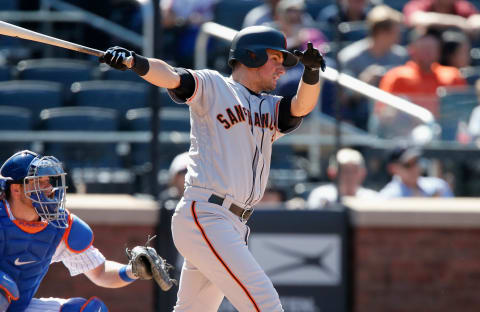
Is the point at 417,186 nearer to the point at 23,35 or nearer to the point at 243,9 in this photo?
the point at 243,9

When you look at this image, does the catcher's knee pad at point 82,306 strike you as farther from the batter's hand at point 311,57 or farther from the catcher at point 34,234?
the batter's hand at point 311,57

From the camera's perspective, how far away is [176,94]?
13.5 ft

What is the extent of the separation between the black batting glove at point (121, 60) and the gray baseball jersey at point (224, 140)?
0.32m

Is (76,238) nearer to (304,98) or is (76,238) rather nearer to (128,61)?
(128,61)

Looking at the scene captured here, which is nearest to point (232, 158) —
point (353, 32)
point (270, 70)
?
point (270, 70)

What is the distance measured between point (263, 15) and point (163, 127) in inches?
73.9

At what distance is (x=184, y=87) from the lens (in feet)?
13.4

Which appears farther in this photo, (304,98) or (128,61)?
(304,98)

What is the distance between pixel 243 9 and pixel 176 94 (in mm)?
5797

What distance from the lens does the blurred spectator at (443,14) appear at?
8.99 meters

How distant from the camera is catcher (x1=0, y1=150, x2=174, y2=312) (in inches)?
159

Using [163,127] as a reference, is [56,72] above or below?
above

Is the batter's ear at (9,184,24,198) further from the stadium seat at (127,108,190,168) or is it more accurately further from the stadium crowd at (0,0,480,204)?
the stadium seat at (127,108,190,168)

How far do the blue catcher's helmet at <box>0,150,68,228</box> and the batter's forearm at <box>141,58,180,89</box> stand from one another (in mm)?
592
